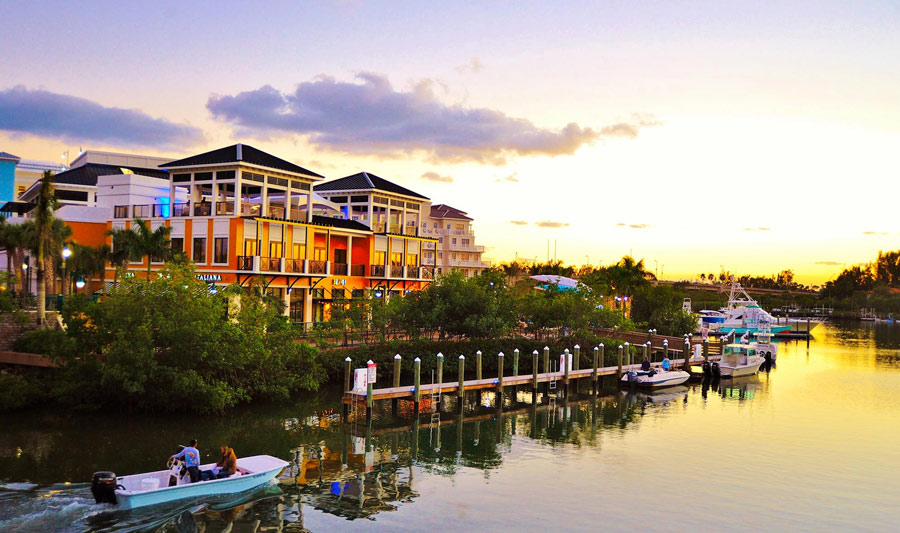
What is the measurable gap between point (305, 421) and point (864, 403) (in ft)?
112

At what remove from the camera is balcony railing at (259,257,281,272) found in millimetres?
51344

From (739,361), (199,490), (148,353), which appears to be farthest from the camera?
(739,361)

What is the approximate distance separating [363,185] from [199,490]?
152 feet

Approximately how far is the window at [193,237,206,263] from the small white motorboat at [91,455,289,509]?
29894mm

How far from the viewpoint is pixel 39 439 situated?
28656 mm

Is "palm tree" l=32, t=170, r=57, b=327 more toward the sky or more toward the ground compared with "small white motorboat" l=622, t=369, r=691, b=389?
more toward the sky

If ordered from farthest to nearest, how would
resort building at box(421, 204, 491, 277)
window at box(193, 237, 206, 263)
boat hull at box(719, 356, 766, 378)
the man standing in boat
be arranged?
resort building at box(421, 204, 491, 277)
boat hull at box(719, 356, 766, 378)
window at box(193, 237, 206, 263)
the man standing in boat

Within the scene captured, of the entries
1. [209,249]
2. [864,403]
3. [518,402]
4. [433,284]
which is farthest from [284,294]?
[864,403]

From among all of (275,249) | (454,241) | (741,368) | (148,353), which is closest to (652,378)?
(741,368)

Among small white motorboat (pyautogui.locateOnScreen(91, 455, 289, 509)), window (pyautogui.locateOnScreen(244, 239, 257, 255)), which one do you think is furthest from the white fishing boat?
small white motorboat (pyautogui.locateOnScreen(91, 455, 289, 509))

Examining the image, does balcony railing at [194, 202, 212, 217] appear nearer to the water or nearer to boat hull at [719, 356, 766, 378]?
the water

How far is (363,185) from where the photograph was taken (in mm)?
66688

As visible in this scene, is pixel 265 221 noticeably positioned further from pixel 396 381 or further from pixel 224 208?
pixel 396 381

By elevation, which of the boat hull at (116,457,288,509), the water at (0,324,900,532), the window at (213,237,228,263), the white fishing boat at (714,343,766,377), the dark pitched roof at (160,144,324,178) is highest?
the dark pitched roof at (160,144,324,178)
